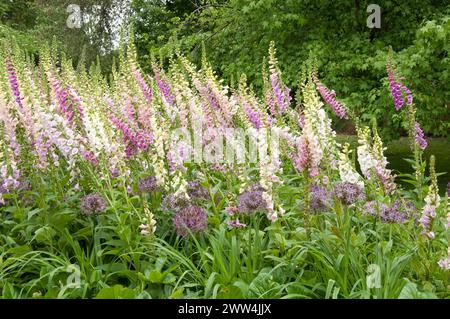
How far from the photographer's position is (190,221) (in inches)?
147

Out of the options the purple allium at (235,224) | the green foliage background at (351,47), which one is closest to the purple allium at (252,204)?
the purple allium at (235,224)

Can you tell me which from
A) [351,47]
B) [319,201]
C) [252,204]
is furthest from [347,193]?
[351,47]

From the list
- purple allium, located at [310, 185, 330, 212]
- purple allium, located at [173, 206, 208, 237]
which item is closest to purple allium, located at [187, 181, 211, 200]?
purple allium, located at [173, 206, 208, 237]

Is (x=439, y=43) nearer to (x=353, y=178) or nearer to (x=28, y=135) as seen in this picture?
(x=353, y=178)

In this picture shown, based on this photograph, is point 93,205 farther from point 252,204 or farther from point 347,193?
point 347,193

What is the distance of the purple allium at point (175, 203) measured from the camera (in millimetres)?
3961

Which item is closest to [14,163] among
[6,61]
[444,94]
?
[6,61]

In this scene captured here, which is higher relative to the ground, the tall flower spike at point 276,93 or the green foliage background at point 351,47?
the green foliage background at point 351,47

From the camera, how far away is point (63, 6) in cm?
2245

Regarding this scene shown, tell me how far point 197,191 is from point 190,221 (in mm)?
635

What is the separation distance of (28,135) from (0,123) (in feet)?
0.76

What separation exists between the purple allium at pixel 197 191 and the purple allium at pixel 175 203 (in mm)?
248

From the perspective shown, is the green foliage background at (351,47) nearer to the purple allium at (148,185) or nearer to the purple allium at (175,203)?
the purple allium at (148,185)

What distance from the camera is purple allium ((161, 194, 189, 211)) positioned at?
13.0ft
